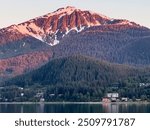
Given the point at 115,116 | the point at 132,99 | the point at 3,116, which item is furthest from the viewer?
the point at 132,99

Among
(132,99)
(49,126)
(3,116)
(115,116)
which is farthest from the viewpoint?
(132,99)

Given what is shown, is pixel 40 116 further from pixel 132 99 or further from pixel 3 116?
pixel 132 99

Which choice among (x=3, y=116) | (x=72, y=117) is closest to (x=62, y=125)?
(x=72, y=117)

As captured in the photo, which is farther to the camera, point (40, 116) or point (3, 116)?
point (3, 116)

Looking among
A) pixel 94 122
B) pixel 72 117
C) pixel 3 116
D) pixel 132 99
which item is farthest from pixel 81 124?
pixel 132 99

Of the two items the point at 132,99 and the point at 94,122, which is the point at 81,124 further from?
the point at 132,99

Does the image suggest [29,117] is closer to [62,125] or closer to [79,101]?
[62,125]

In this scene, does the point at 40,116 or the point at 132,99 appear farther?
the point at 132,99

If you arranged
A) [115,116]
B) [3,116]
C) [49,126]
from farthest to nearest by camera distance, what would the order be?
[3,116], [115,116], [49,126]
